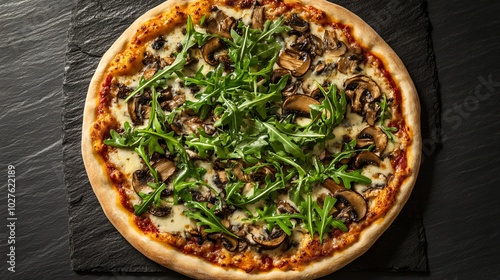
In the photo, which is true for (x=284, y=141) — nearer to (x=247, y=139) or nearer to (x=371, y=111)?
(x=247, y=139)

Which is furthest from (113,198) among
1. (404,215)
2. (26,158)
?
(404,215)

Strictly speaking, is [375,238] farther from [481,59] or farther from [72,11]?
[72,11]

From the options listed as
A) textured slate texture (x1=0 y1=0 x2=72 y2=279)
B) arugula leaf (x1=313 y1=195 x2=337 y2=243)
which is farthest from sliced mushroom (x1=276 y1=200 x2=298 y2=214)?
textured slate texture (x1=0 y1=0 x2=72 y2=279)

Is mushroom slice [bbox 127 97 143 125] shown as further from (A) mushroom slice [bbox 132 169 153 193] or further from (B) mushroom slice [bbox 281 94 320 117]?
(B) mushroom slice [bbox 281 94 320 117]

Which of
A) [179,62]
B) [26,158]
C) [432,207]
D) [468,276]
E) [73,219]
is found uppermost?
[179,62]

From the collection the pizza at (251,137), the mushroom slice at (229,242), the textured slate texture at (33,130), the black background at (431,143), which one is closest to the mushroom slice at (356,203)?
the pizza at (251,137)

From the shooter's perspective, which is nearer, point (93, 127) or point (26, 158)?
point (93, 127)

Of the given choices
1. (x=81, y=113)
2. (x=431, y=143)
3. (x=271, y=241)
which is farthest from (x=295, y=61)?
(x=81, y=113)
